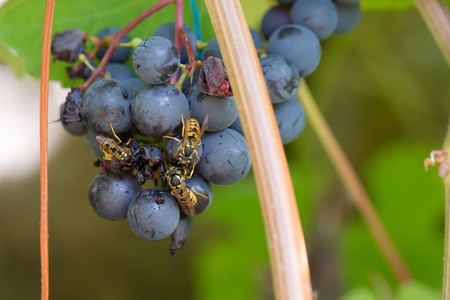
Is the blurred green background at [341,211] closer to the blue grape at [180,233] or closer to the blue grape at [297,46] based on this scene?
the blue grape at [297,46]

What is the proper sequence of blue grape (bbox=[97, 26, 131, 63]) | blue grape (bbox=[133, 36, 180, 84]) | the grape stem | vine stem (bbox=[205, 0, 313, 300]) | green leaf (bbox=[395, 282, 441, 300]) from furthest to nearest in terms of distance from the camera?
green leaf (bbox=[395, 282, 441, 300])
blue grape (bbox=[97, 26, 131, 63])
the grape stem
blue grape (bbox=[133, 36, 180, 84])
vine stem (bbox=[205, 0, 313, 300])

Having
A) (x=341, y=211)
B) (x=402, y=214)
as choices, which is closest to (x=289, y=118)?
(x=341, y=211)

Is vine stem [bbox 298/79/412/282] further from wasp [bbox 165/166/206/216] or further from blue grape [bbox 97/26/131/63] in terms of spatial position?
wasp [bbox 165/166/206/216]

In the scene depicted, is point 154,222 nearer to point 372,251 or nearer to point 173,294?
point 372,251

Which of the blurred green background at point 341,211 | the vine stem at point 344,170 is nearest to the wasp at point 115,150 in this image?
the vine stem at point 344,170

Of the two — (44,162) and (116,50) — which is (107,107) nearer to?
(44,162)

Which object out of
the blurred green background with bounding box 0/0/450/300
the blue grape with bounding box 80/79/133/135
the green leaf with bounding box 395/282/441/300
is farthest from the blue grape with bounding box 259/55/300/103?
the blurred green background with bounding box 0/0/450/300
